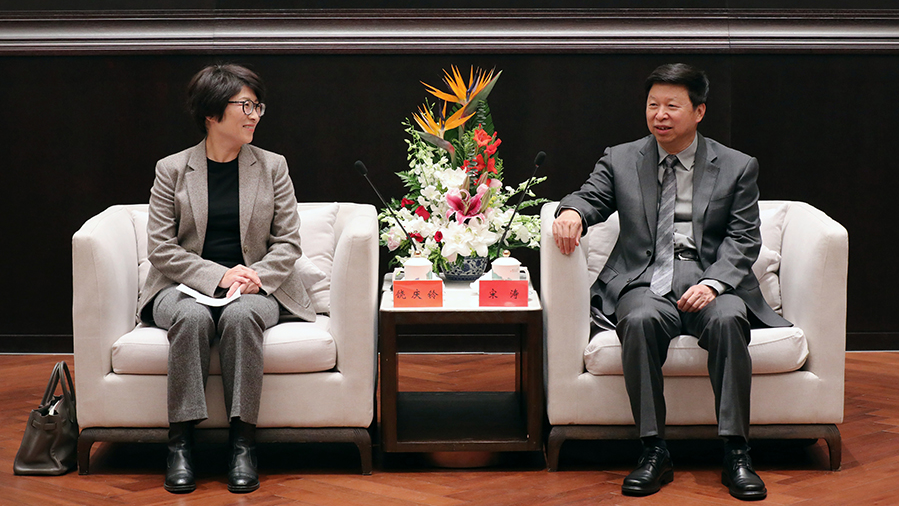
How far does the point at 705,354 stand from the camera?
Result: 290 centimetres

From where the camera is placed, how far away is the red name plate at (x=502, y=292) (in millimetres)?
2971

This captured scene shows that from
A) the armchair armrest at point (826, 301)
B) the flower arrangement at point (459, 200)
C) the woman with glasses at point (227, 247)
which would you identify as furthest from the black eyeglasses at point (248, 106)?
the armchair armrest at point (826, 301)

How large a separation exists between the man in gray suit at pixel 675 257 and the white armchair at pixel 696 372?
0.08m

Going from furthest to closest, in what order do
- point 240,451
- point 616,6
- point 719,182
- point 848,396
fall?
point 616,6, point 848,396, point 719,182, point 240,451

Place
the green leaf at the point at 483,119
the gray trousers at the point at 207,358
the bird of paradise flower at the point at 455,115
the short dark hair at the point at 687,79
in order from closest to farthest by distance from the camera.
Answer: the gray trousers at the point at 207,358, the short dark hair at the point at 687,79, the bird of paradise flower at the point at 455,115, the green leaf at the point at 483,119

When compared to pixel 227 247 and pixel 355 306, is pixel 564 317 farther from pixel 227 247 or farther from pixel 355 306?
pixel 227 247

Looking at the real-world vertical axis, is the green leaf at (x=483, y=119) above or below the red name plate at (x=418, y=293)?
above

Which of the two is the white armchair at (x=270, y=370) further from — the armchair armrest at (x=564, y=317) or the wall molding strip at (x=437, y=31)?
the wall molding strip at (x=437, y=31)

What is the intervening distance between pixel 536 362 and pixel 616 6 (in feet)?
6.72

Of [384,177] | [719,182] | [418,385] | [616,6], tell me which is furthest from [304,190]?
[719,182]

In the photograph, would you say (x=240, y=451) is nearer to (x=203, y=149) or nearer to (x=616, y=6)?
(x=203, y=149)

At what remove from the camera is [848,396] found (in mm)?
3744

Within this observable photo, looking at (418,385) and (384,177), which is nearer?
(418,385)

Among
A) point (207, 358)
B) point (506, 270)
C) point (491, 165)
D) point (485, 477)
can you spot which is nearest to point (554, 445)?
point (485, 477)
